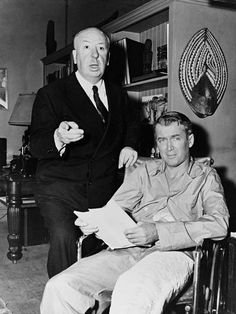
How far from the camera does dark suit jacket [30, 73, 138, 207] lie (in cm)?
255

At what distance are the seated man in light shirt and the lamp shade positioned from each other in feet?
8.34

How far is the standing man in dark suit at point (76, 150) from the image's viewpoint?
247 centimetres

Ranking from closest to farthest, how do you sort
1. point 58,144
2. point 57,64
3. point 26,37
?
1. point 58,144
2. point 26,37
3. point 57,64

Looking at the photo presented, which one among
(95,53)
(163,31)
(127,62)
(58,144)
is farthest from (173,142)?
(163,31)

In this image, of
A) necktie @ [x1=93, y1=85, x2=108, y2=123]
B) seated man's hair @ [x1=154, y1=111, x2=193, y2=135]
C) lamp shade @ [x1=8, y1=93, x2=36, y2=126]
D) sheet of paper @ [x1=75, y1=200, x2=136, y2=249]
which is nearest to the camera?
sheet of paper @ [x1=75, y1=200, x2=136, y2=249]

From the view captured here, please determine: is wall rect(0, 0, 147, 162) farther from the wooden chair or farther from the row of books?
the wooden chair

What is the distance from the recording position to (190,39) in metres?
3.18

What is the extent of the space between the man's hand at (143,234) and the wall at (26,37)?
3.53 meters

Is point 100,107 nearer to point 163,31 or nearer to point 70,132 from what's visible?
point 70,132

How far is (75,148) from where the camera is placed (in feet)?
8.47

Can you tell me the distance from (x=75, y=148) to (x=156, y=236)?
0.86 metres

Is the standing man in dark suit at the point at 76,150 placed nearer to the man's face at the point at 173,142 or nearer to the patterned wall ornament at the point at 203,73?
the man's face at the point at 173,142

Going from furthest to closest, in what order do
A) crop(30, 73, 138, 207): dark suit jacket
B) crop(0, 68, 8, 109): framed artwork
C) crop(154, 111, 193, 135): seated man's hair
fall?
crop(0, 68, 8, 109): framed artwork → crop(30, 73, 138, 207): dark suit jacket → crop(154, 111, 193, 135): seated man's hair

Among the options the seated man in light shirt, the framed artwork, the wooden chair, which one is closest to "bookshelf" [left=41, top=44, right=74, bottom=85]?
the framed artwork
